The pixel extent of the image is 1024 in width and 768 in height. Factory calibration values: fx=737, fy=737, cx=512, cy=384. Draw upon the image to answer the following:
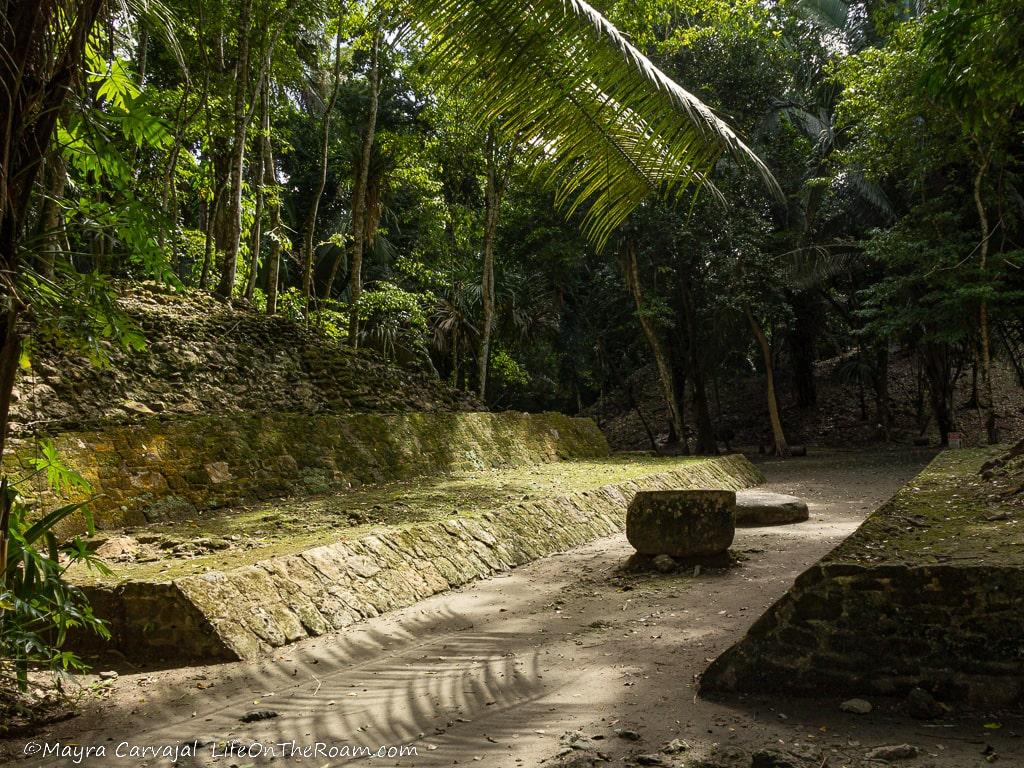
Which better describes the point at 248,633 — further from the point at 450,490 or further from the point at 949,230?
the point at 949,230

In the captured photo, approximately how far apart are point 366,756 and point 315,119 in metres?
20.9

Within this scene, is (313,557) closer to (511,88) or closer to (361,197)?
(511,88)

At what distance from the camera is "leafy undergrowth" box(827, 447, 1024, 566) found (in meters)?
3.64

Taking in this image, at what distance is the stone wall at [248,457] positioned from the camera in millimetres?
6340

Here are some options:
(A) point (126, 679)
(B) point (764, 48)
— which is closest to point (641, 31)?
(B) point (764, 48)

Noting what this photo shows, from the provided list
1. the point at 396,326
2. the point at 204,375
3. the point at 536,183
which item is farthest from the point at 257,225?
the point at 396,326

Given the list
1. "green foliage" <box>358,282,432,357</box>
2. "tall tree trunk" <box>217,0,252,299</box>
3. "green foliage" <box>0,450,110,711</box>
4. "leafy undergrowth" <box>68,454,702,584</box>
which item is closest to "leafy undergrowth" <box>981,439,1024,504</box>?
"leafy undergrowth" <box>68,454,702,584</box>

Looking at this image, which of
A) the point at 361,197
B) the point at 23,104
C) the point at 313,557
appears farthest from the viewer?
the point at 361,197

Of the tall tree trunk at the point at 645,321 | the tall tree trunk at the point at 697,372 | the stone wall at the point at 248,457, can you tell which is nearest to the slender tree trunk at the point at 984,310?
the tall tree trunk at the point at 697,372

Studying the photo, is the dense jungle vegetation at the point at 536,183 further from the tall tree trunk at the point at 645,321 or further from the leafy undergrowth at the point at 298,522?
the leafy undergrowth at the point at 298,522

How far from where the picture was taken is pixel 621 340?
2288 cm

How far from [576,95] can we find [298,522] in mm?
4885

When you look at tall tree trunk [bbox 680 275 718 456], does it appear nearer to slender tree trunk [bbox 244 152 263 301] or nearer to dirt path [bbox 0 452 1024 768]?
slender tree trunk [bbox 244 152 263 301]

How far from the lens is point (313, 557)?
5273 millimetres
